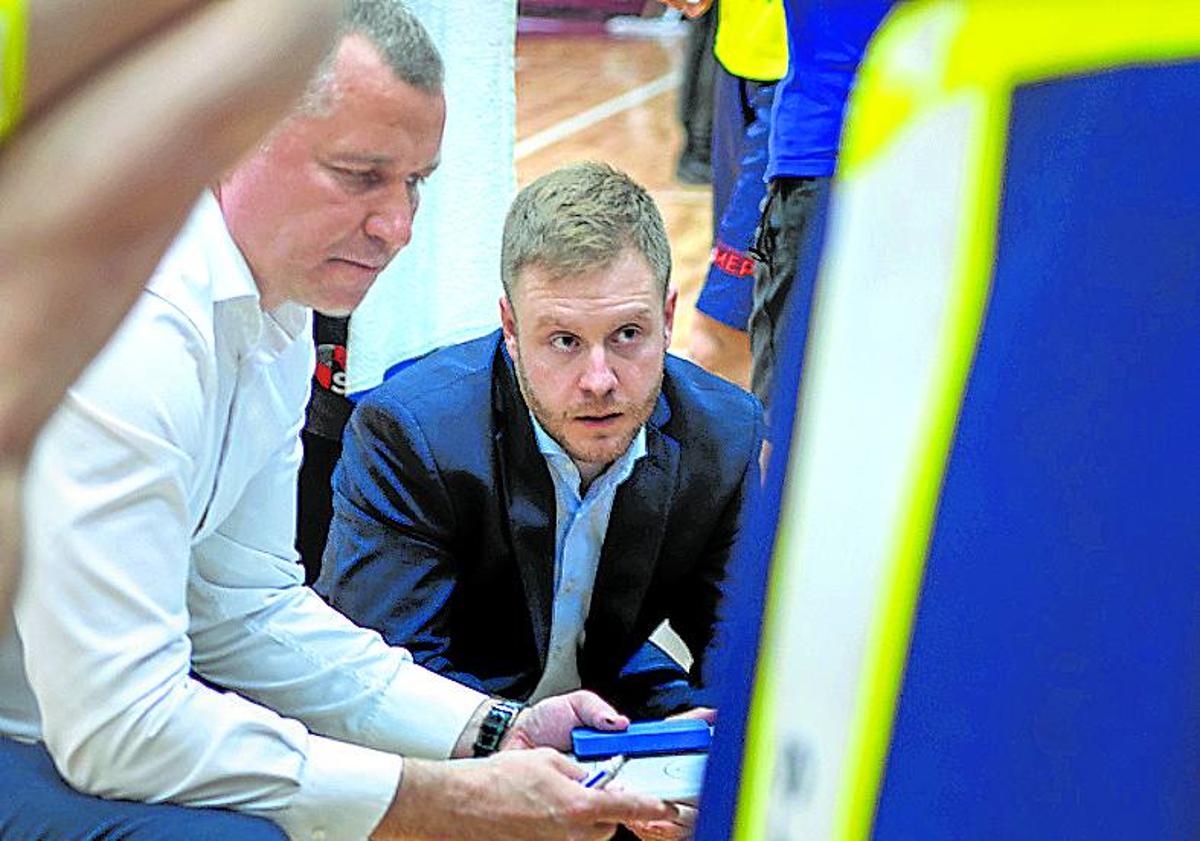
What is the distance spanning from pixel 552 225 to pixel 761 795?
1682 mm

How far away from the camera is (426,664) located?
83.4 inches

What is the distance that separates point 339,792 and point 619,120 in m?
6.66

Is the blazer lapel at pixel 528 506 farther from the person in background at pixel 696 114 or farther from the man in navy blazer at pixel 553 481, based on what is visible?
the person in background at pixel 696 114

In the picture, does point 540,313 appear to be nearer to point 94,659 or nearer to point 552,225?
point 552,225

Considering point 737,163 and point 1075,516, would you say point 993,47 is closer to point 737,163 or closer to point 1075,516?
point 1075,516

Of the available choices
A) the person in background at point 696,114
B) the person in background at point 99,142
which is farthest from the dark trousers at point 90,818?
the person in background at point 696,114

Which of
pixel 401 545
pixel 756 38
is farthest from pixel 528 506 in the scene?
pixel 756 38

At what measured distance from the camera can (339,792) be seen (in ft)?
5.53

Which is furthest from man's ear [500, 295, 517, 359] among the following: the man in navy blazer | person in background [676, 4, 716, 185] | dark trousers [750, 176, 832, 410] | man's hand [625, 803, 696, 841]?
person in background [676, 4, 716, 185]

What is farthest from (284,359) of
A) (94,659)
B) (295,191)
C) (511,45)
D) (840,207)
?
(840,207)

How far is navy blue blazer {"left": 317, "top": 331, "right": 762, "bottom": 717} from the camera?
2.14 m

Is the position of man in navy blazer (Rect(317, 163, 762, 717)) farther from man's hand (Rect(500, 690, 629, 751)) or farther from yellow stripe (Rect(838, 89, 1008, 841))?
yellow stripe (Rect(838, 89, 1008, 841))

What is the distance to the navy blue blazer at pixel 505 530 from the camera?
214 centimetres

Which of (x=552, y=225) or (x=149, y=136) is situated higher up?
(x=552, y=225)
